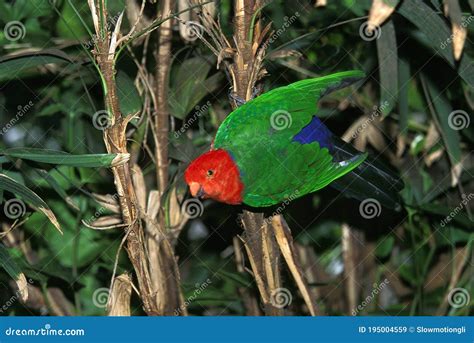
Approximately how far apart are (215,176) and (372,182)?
419 mm

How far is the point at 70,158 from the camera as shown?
141cm

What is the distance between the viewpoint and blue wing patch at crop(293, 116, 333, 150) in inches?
65.3

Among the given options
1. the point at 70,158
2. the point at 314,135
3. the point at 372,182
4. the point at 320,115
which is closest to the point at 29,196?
the point at 70,158

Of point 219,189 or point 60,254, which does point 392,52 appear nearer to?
point 219,189

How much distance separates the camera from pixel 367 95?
2.33 meters

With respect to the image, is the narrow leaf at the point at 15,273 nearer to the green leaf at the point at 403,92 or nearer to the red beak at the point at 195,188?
the red beak at the point at 195,188

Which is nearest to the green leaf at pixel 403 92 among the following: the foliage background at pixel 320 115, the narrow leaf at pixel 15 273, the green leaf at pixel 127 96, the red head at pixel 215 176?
the foliage background at pixel 320 115

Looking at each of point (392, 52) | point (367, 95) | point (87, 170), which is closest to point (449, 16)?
point (392, 52)

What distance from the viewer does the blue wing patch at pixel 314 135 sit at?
5.44ft

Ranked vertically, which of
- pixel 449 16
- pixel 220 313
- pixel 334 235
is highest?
pixel 449 16

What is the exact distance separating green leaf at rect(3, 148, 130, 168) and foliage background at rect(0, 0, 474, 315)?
266mm

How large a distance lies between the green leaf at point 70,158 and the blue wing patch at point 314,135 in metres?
0.48

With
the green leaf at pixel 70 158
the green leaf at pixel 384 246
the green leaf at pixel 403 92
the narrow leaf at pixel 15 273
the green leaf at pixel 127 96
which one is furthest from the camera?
the green leaf at pixel 384 246

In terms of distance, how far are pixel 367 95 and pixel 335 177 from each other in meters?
0.75
